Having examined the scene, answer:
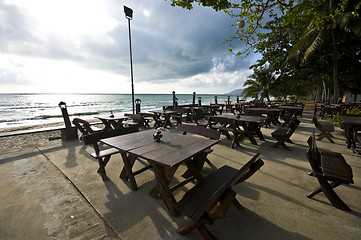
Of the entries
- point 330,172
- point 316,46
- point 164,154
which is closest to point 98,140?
point 164,154

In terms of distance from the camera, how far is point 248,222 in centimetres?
179

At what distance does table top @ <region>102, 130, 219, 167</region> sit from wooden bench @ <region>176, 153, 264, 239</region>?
380 millimetres

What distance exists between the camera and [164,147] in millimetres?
2189

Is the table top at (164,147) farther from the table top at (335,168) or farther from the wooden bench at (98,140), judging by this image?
the table top at (335,168)

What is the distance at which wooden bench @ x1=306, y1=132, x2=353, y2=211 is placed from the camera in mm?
1841

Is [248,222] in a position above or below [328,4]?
below

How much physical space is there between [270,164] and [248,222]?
1894 millimetres

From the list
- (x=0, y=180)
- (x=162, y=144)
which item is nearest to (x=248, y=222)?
(x=162, y=144)

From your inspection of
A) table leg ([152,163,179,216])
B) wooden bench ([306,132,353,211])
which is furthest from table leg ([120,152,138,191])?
wooden bench ([306,132,353,211])

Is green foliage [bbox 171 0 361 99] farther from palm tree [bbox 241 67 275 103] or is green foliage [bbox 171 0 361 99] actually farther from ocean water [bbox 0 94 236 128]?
ocean water [bbox 0 94 236 128]

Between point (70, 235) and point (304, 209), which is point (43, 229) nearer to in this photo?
point (70, 235)

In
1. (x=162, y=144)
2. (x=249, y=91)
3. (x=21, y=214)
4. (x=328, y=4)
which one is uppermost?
(x=328, y=4)

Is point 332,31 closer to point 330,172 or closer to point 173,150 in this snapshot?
point 330,172

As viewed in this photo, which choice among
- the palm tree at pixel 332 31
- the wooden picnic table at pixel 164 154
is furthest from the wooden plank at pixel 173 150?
the palm tree at pixel 332 31
